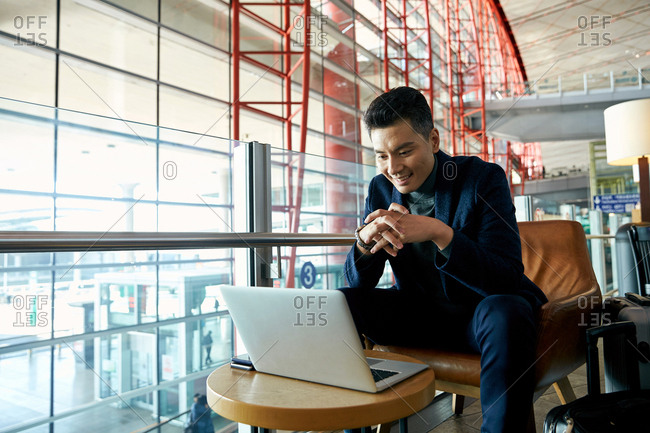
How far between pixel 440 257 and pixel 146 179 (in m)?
4.25

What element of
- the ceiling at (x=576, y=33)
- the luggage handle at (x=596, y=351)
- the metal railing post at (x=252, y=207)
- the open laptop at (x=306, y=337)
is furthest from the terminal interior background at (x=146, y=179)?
the ceiling at (x=576, y=33)

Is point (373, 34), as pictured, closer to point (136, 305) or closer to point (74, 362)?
point (136, 305)

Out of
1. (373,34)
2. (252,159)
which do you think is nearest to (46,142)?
(252,159)

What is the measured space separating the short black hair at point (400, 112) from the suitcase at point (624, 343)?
750 mm

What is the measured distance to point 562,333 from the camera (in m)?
1.19

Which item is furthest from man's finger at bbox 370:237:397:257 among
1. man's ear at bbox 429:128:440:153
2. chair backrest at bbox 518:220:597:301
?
chair backrest at bbox 518:220:597:301

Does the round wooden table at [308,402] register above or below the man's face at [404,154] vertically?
below

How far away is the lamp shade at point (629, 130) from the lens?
2.77 m

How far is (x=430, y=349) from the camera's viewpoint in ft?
4.30

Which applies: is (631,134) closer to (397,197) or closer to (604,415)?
(397,197)

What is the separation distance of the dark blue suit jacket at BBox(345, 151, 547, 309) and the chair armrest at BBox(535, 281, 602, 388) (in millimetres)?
71

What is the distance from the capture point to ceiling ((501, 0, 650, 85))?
15.0 meters

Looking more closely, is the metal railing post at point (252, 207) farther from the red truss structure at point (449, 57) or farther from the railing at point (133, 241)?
the red truss structure at point (449, 57)

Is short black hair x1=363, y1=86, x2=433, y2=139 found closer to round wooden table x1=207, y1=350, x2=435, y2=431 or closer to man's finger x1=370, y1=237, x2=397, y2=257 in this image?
man's finger x1=370, y1=237, x2=397, y2=257
